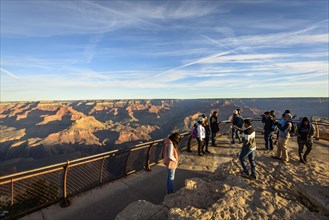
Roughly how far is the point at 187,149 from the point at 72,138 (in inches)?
4236

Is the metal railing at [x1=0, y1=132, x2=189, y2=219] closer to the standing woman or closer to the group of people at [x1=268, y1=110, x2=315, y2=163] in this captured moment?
the standing woman

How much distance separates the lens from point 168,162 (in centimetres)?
477

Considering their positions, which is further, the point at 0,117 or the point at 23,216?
the point at 0,117

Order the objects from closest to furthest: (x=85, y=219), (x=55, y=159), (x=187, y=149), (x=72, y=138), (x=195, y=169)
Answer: (x=85, y=219), (x=195, y=169), (x=187, y=149), (x=55, y=159), (x=72, y=138)

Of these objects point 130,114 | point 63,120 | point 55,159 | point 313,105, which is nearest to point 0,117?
point 63,120

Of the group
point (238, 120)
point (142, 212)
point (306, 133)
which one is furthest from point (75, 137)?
point (142, 212)

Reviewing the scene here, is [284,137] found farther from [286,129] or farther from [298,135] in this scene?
[298,135]

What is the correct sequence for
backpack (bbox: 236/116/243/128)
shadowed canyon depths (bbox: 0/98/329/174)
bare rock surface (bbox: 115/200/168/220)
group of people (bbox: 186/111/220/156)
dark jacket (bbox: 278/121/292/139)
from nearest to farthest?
bare rock surface (bbox: 115/200/168/220) < dark jacket (bbox: 278/121/292/139) < group of people (bbox: 186/111/220/156) < backpack (bbox: 236/116/243/128) < shadowed canyon depths (bbox: 0/98/329/174)

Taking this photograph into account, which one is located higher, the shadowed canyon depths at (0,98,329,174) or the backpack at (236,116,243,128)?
the backpack at (236,116,243,128)

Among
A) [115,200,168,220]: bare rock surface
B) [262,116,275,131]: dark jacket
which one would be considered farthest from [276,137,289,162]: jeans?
[115,200,168,220]: bare rock surface

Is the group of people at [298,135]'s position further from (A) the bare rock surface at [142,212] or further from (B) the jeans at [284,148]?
(A) the bare rock surface at [142,212]

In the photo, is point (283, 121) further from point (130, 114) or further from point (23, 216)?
point (130, 114)

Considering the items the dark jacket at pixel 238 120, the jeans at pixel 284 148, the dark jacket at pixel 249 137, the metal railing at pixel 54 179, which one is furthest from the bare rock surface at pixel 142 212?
the dark jacket at pixel 238 120

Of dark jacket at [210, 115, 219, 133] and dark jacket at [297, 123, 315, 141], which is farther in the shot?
dark jacket at [210, 115, 219, 133]
